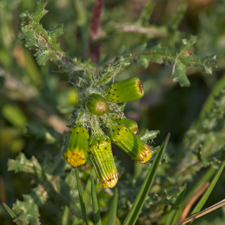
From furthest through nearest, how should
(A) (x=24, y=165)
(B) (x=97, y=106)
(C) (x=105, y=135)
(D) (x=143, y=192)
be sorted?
1. (A) (x=24, y=165)
2. (C) (x=105, y=135)
3. (B) (x=97, y=106)
4. (D) (x=143, y=192)

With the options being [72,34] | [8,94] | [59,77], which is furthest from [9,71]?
[72,34]

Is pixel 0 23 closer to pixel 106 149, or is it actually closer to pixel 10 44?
pixel 10 44

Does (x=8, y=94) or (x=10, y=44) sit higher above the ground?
(x=10, y=44)

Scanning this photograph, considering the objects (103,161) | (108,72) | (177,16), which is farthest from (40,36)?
(177,16)

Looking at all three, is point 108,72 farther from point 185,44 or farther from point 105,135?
point 185,44

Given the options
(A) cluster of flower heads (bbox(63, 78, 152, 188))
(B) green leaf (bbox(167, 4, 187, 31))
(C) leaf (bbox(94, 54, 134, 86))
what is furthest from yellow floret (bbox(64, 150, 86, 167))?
(B) green leaf (bbox(167, 4, 187, 31))

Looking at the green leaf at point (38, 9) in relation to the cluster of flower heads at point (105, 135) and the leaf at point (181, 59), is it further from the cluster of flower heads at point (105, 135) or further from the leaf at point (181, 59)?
the leaf at point (181, 59)

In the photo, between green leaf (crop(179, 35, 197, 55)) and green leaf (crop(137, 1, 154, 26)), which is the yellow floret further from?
green leaf (crop(137, 1, 154, 26))

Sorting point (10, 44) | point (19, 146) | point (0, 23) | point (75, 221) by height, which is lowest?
point (75, 221)

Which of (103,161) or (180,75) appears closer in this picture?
(103,161)
